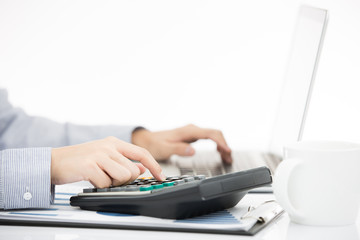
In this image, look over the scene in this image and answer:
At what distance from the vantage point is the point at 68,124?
121 cm

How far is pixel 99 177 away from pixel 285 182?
9.8 inches

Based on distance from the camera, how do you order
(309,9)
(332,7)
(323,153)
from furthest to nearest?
(332,7), (309,9), (323,153)

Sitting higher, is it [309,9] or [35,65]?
[309,9]

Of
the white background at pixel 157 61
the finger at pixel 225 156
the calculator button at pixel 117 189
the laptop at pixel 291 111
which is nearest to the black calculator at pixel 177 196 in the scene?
the calculator button at pixel 117 189

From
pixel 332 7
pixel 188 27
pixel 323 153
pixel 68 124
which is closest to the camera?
pixel 323 153

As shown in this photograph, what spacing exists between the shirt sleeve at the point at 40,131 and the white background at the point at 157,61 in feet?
2.25

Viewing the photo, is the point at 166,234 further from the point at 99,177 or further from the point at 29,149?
the point at 29,149

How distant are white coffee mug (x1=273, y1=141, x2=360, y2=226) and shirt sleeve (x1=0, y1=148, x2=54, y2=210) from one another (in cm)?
31

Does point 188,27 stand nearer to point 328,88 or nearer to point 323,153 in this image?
point 328,88

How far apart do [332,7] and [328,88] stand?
0.38 m

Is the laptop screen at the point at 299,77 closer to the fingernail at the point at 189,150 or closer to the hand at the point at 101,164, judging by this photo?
the fingernail at the point at 189,150

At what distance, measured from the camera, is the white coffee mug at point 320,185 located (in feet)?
1.72

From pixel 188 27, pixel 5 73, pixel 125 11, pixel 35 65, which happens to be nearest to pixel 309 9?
pixel 188 27

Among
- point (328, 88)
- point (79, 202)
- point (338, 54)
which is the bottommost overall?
point (79, 202)
